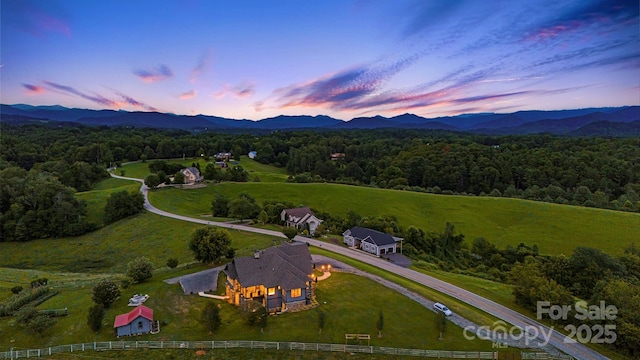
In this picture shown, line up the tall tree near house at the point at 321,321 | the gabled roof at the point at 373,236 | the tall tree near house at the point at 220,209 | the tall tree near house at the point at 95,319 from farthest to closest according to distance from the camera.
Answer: the tall tree near house at the point at 220,209, the gabled roof at the point at 373,236, the tall tree near house at the point at 321,321, the tall tree near house at the point at 95,319

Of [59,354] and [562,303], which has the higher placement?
[59,354]

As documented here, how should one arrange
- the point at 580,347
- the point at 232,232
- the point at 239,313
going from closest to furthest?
the point at 580,347 < the point at 239,313 < the point at 232,232

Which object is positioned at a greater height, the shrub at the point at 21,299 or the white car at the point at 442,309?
the shrub at the point at 21,299

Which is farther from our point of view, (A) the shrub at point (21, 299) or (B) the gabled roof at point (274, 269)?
(B) the gabled roof at point (274, 269)

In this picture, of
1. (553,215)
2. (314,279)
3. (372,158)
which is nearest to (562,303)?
(314,279)

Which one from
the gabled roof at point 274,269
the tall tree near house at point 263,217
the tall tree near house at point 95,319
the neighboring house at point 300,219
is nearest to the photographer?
the tall tree near house at point 95,319

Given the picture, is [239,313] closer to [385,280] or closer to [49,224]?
[385,280]

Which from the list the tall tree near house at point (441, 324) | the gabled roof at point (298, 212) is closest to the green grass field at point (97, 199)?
the gabled roof at point (298, 212)

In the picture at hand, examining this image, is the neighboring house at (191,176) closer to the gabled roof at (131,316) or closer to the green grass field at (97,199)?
the green grass field at (97,199)
